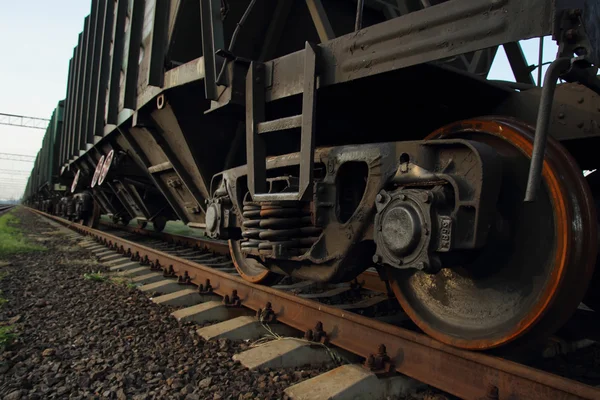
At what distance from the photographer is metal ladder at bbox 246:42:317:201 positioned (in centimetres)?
241

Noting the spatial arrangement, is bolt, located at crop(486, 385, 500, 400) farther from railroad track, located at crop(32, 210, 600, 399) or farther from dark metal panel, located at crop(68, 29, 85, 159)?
dark metal panel, located at crop(68, 29, 85, 159)

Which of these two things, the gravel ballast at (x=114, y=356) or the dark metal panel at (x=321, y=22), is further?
the dark metal panel at (x=321, y=22)

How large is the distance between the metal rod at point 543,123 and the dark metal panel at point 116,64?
6.27m

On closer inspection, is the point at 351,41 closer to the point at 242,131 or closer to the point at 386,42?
the point at 386,42

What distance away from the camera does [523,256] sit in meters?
2.00

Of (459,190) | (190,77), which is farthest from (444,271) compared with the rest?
(190,77)

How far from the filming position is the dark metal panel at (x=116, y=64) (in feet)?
21.8

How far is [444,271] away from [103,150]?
7.78 metres

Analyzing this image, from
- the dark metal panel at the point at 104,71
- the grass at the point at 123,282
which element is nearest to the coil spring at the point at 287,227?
the grass at the point at 123,282

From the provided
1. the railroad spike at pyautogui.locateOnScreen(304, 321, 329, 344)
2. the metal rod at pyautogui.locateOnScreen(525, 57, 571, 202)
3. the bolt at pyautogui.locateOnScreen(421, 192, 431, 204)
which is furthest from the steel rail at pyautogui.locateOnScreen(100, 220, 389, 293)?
the metal rod at pyautogui.locateOnScreen(525, 57, 571, 202)

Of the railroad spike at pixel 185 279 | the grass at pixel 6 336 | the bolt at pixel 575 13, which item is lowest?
the grass at pixel 6 336

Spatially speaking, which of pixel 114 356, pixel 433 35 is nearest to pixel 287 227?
pixel 114 356

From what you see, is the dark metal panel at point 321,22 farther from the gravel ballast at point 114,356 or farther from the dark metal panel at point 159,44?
the gravel ballast at point 114,356

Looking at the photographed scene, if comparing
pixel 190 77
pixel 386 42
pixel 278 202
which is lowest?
pixel 278 202
